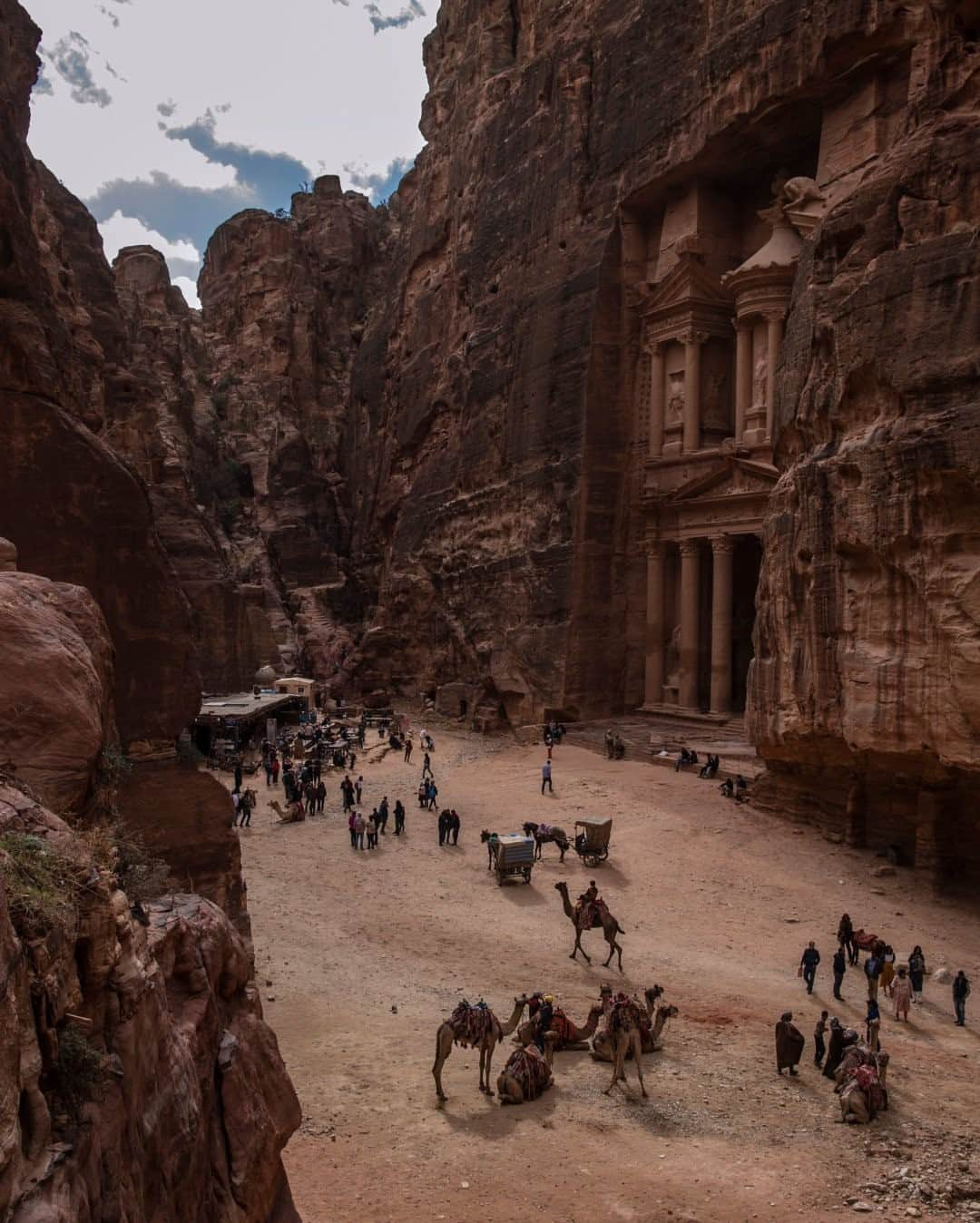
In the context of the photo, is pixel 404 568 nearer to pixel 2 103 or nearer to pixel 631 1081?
pixel 2 103

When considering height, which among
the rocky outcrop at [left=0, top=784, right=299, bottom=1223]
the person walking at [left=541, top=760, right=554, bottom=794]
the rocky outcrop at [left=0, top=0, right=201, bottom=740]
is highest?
the rocky outcrop at [left=0, top=0, right=201, bottom=740]

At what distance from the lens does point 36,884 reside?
4.69m

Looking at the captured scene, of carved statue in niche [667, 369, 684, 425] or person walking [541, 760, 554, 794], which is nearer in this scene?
person walking [541, 760, 554, 794]

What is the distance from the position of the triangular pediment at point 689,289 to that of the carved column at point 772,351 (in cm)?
329

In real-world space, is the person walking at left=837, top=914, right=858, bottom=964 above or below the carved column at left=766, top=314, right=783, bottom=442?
below

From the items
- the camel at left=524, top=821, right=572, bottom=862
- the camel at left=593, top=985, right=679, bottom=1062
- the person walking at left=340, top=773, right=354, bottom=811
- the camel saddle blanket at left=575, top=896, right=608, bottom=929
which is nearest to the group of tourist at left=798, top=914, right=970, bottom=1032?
the camel at left=593, top=985, right=679, bottom=1062

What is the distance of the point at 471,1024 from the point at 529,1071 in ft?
2.79

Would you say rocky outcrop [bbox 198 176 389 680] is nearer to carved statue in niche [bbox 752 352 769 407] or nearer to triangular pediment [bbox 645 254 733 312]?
triangular pediment [bbox 645 254 733 312]

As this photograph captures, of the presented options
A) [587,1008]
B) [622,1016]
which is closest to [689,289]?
[587,1008]

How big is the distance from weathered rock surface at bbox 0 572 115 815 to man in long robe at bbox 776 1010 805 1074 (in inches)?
354

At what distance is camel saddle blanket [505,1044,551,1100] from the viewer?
1120cm

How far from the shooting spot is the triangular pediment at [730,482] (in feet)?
112

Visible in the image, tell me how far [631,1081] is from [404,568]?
1614 inches

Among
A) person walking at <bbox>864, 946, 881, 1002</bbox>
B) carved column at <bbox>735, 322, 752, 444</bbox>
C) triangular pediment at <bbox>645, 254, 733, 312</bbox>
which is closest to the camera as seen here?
person walking at <bbox>864, 946, 881, 1002</bbox>
